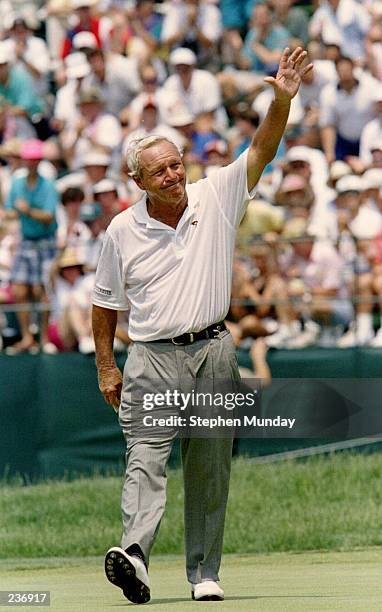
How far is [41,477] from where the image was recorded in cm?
1220

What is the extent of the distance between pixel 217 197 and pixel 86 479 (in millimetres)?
6093

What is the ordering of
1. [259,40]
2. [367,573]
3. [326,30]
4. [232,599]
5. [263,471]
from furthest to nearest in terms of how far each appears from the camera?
[259,40]
[326,30]
[263,471]
[367,573]
[232,599]

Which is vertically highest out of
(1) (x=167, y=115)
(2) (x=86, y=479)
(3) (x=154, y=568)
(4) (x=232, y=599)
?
(1) (x=167, y=115)

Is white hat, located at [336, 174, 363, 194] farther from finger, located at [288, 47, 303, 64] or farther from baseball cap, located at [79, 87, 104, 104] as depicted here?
finger, located at [288, 47, 303, 64]

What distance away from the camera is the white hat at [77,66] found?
16281 millimetres

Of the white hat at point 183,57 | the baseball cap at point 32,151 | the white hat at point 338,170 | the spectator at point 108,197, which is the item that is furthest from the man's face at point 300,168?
the white hat at point 183,57

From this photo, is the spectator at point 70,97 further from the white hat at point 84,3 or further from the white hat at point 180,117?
the white hat at point 180,117

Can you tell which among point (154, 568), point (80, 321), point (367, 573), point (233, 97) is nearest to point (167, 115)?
point (233, 97)

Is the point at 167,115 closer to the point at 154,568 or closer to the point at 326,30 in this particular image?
the point at 326,30

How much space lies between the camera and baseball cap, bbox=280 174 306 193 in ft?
42.2

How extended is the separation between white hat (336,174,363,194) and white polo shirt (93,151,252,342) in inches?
238

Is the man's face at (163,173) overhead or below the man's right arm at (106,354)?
overhead

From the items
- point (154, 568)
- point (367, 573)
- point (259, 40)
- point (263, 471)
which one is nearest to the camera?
point (367, 573)

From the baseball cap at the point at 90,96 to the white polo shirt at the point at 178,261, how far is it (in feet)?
30.4
